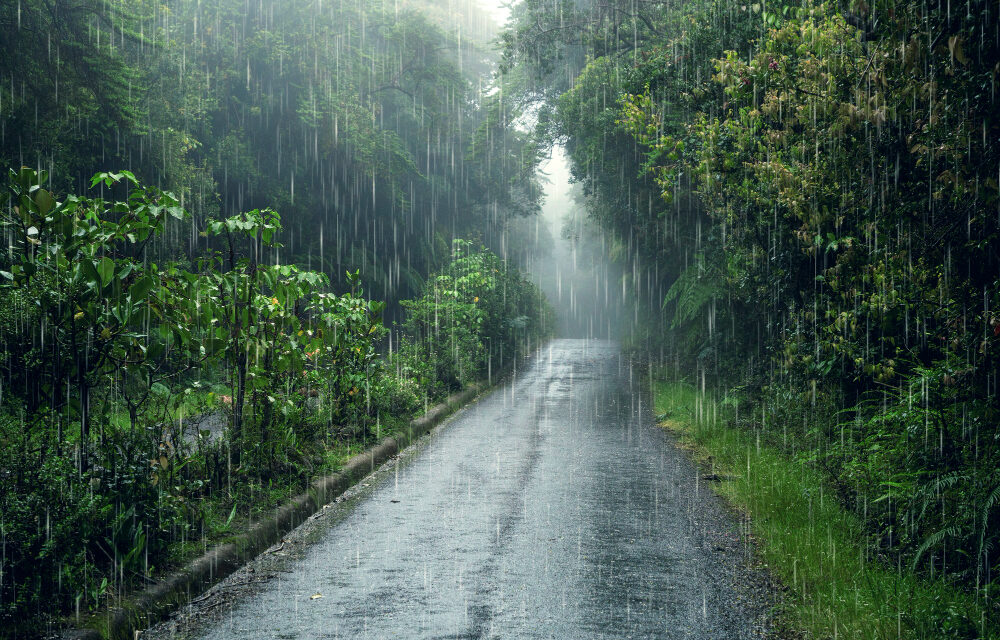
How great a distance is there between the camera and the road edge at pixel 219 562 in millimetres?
4117

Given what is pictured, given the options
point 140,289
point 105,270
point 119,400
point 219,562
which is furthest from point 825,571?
point 119,400

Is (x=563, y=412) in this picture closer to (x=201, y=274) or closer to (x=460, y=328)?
(x=460, y=328)

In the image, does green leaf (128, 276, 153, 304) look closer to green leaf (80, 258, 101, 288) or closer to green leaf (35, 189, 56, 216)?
green leaf (80, 258, 101, 288)

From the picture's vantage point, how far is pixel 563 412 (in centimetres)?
1410

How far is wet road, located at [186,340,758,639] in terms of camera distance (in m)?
4.37

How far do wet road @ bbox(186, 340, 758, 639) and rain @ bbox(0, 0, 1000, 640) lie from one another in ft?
0.11

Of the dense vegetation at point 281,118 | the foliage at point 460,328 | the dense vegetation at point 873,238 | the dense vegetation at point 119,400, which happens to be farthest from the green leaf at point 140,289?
the foliage at point 460,328

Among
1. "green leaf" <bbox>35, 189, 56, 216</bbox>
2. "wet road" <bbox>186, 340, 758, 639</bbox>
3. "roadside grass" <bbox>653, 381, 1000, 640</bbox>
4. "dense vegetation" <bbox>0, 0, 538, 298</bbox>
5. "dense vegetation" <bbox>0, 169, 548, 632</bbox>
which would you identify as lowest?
"wet road" <bbox>186, 340, 758, 639</bbox>

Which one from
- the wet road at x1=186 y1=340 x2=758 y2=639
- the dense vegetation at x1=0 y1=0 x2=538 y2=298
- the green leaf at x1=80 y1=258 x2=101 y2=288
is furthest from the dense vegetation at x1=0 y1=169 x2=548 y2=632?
the dense vegetation at x1=0 y1=0 x2=538 y2=298

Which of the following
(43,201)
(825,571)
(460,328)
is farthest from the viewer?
(460,328)

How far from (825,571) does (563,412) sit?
910 centimetres

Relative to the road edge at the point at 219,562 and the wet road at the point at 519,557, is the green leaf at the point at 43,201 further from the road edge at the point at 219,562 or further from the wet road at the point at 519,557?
the wet road at the point at 519,557

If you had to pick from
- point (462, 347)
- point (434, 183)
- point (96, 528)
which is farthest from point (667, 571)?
point (434, 183)

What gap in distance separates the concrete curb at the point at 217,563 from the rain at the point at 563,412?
0.08 feet
